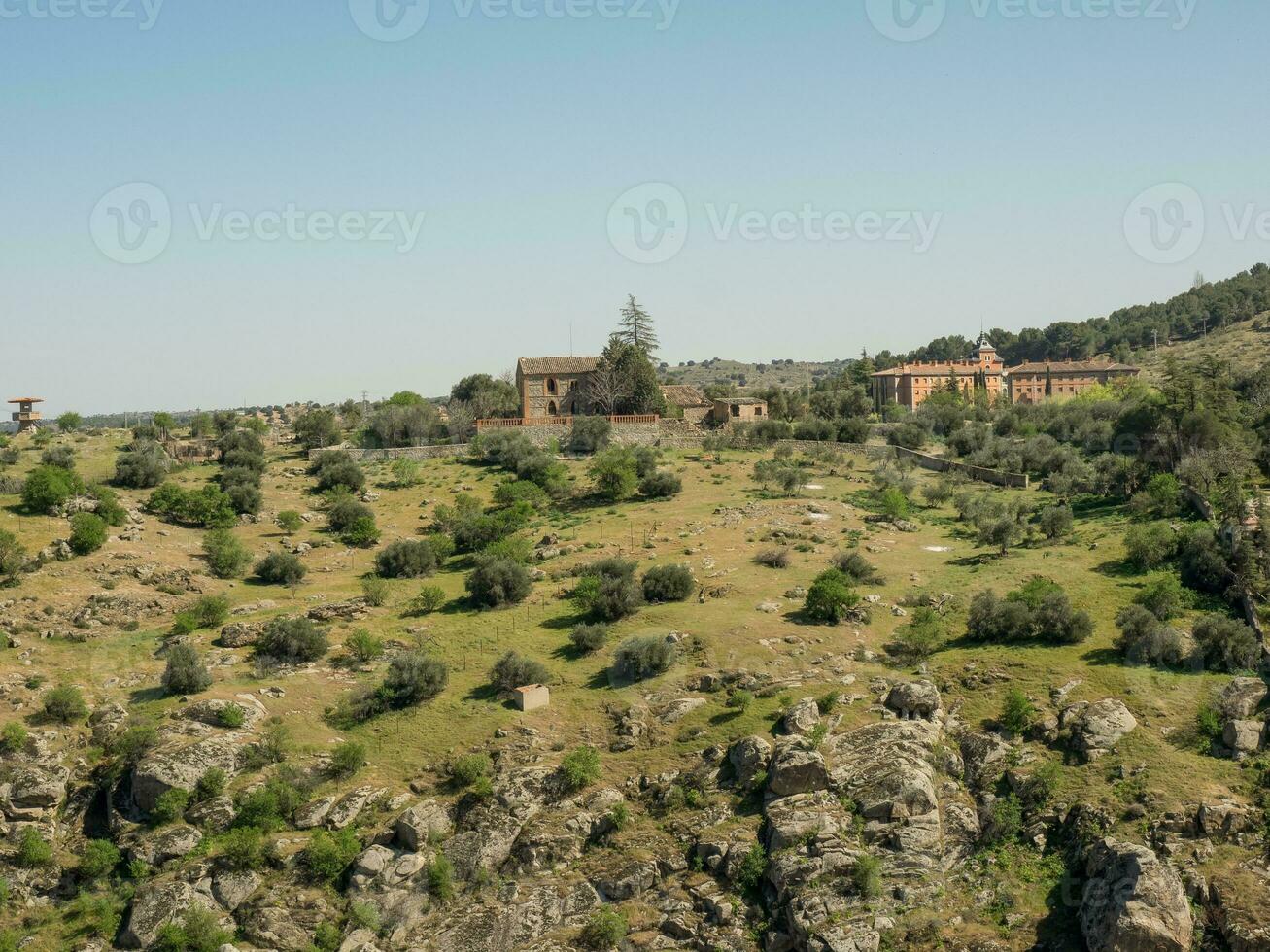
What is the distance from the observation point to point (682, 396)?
83.7 meters

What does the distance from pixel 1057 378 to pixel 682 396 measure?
225 ft

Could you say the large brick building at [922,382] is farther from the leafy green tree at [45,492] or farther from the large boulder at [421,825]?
the large boulder at [421,825]

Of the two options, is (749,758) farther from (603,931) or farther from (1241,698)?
(1241,698)

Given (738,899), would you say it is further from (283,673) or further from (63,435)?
(63,435)

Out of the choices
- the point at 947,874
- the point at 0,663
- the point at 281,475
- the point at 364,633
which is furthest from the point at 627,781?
the point at 281,475

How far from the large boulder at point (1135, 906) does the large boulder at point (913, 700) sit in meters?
7.24

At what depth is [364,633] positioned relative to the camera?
38.5 metres

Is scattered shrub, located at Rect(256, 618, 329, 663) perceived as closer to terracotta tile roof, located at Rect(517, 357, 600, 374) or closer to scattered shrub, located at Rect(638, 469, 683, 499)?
scattered shrub, located at Rect(638, 469, 683, 499)

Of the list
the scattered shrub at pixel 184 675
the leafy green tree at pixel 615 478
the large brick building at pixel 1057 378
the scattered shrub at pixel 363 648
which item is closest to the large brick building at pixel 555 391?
the leafy green tree at pixel 615 478

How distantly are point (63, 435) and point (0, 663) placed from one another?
1551 inches

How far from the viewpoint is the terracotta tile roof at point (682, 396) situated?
269ft

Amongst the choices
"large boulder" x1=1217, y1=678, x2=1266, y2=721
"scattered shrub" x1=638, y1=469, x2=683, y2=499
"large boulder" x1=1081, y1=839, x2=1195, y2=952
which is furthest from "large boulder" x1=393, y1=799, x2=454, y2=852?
"scattered shrub" x1=638, y1=469, x2=683, y2=499

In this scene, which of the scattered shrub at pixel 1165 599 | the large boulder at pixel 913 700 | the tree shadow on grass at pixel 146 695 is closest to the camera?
the large boulder at pixel 913 700

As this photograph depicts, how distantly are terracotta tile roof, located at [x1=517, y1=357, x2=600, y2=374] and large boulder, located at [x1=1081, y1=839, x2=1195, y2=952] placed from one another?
5740 cm
